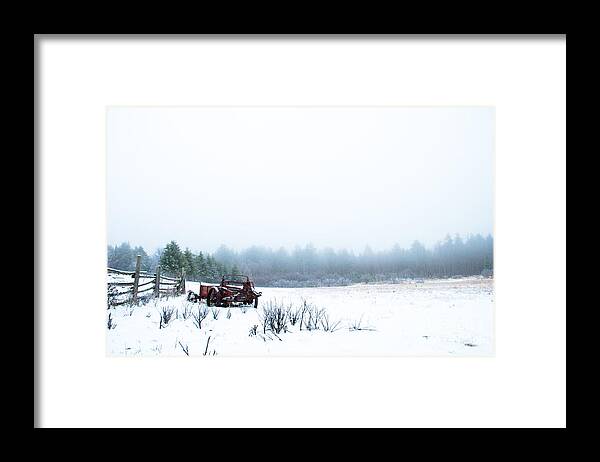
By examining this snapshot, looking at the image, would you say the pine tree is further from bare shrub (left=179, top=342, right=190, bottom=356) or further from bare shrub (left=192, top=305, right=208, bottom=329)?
bare shrub (left=179, top=342, right=190, bottom=356)

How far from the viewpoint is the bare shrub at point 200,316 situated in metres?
4.55

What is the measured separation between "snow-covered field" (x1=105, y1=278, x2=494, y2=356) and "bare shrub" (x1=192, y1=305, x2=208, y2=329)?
24 mm

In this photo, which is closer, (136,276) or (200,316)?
(136,276)

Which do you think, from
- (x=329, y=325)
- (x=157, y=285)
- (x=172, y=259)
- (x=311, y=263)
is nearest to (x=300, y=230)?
(x=311, y=263)

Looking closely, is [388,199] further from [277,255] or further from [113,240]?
[113,240]

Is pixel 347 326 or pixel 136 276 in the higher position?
pixel 136 276

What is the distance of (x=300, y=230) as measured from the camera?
4.57 meters

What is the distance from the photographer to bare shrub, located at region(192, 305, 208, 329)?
455 cm

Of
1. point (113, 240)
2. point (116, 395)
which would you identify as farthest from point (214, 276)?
point (116, 395)

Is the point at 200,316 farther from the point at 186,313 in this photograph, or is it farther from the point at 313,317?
the point at 313,317

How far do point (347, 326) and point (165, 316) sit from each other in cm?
155

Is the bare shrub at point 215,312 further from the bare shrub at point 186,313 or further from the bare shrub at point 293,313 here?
the bare shrub at point 293,313

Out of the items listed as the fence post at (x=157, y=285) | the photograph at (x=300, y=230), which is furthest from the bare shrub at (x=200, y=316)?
the fence post at (x=157, y=285)
